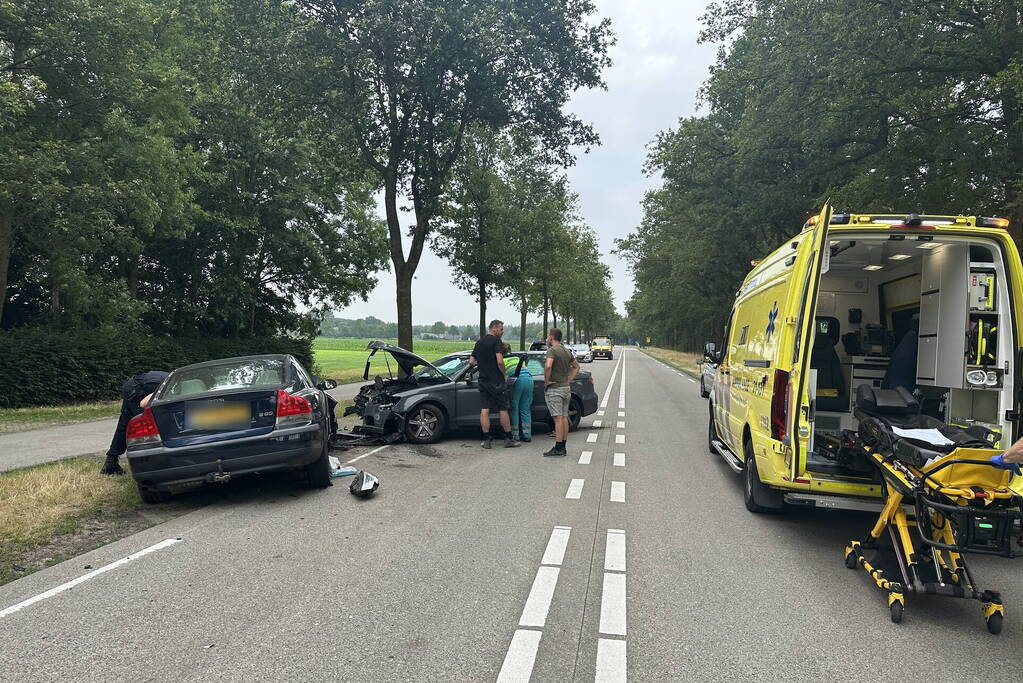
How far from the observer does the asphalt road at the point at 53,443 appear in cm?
933

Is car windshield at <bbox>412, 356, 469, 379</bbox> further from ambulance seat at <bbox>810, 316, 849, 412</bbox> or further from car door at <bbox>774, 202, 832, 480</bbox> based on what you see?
car door at <bbox>774, 202, 832, 480</bbox>

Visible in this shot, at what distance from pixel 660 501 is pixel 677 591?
8.30 feet

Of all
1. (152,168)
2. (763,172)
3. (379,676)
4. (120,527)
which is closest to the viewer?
(379,676)

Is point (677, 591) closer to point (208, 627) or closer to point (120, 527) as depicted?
point (208, 627)

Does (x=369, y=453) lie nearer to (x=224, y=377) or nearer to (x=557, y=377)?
(x=557, y=377)

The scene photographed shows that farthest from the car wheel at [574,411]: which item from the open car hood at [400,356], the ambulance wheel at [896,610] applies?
the ambulance wheel at [896,610]

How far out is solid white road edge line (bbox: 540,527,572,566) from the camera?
15.7 feet

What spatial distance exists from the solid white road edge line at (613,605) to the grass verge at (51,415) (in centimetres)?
1236

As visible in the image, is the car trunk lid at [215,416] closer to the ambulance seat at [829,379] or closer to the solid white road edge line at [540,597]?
the solid white road edge line at [540,597]

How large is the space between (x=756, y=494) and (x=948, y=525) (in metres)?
2.13

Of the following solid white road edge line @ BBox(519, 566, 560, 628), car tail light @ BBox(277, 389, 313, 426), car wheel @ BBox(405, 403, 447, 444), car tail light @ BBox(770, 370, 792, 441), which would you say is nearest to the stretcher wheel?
car tail light @ BBox(770, 370, 792, 441)

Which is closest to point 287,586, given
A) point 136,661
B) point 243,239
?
point 136,661

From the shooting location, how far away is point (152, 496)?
21.6 feet

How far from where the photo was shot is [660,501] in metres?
6.72
